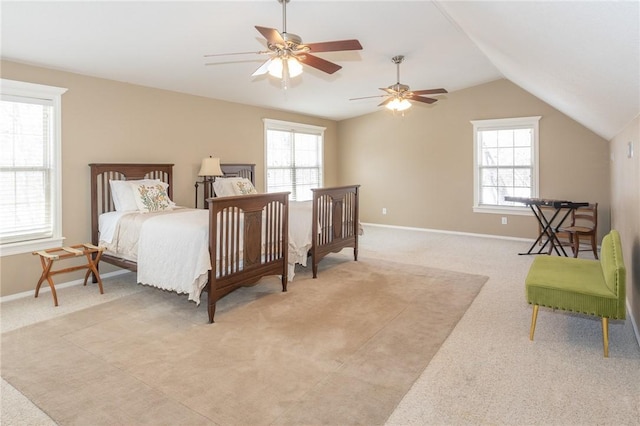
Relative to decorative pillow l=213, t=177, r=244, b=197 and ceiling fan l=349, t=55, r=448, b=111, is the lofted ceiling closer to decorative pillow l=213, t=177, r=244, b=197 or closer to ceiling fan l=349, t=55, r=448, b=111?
ceiling fan l=349, t=55, r=448, b=111

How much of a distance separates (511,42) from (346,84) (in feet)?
10.9

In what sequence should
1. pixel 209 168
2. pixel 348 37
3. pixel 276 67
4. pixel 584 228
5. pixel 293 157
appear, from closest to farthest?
1. pixel 276 67
2. pixel 348 37
3. pixel 209 168
4. pixel 584 228
5. pixel 293 157

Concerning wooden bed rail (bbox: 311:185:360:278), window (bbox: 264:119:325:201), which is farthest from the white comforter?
window (bbox: 264:119:325:201)

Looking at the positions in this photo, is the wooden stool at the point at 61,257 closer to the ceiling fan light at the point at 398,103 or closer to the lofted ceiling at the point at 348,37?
the lofted ceiling at the point at 348,37

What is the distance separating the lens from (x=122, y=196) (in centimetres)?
450

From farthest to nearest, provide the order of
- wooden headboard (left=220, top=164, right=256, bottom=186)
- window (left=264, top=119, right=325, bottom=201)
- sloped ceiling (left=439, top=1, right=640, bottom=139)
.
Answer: window (left=264, top=119, right=325, bottom=201) < wooden headboard (left=220, top=164, right=256, bottom=186) < sloped ceiling (left=439, top=1, right=640, bottom=139)

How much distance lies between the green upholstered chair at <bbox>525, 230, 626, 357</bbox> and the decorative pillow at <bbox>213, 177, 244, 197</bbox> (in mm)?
3990

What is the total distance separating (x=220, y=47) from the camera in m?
4.25

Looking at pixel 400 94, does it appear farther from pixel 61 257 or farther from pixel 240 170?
pixel 61 257

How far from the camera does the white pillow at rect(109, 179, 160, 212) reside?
447cm

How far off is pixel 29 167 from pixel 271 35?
3003mm

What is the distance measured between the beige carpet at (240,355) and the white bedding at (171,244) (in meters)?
0.32

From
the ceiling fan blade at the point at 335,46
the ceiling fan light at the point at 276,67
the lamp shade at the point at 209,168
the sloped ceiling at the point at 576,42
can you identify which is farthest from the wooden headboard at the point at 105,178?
the sloped ceiling at the point at 576,42

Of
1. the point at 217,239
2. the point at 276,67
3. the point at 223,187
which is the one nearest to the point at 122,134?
the point at 223,187
